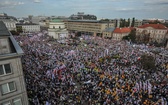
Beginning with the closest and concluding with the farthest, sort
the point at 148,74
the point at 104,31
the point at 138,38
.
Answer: the point at 148,74 → the point at 138,38 → the point at 104,31

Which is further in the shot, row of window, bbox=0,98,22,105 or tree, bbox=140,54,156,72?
tree, bbox=140,54,156,72

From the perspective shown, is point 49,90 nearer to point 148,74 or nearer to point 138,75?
point 138,75

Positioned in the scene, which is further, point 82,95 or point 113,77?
point 113,77

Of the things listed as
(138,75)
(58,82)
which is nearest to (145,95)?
(138,75)

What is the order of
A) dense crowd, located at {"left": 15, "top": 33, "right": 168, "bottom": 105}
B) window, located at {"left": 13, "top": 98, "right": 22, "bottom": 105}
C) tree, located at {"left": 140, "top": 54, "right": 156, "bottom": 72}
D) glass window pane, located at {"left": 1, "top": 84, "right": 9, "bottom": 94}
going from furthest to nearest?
tree, located at {"left": 140, "top": 54, "right": 156, "bottom": 72} → dense crowd, located at {"left": 15, "top": 33, "right": 168, "bottom": 105} → window, located at {"left": 13, "top": 98, "right": 22, "bottom": 105} → glass window pane, located at {"left": 1, "top": 84, "right": 9, "bottom": 94}

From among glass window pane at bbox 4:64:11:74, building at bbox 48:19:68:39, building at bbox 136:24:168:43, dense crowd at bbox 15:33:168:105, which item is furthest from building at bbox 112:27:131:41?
glass window pane at bbox 4:64:11:74

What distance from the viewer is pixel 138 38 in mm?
55531

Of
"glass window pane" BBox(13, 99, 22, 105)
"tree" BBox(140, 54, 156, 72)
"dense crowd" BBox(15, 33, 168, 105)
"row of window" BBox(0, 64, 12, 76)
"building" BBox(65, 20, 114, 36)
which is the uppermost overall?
"building" BBox(65, 20, 114, 36)

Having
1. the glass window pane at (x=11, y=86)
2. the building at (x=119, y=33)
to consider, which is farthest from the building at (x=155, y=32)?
the glass window pane at (x=11, y=86)

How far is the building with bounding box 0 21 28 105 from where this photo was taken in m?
7.38

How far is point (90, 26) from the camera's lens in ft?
Result: 274

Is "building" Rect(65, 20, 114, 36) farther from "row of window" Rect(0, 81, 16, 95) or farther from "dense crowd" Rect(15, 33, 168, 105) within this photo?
"row of window" Rect(0, 81, 16, 95)

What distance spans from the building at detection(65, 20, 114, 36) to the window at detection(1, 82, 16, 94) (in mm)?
72058

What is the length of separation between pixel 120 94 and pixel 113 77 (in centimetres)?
363
